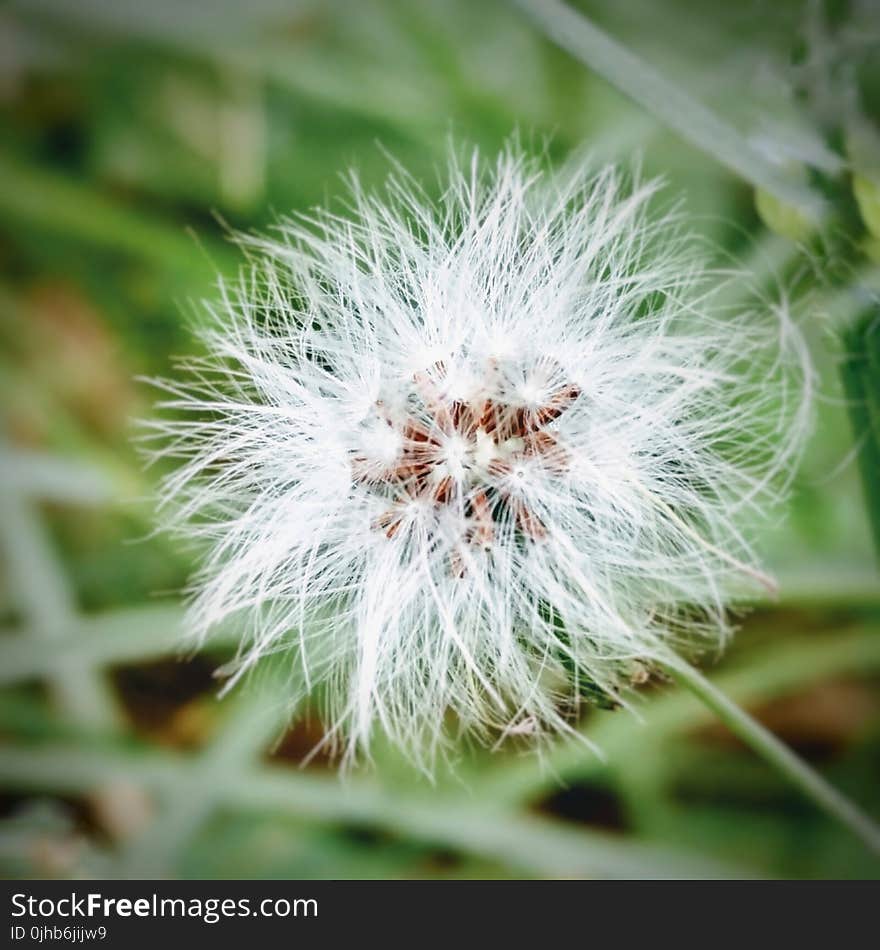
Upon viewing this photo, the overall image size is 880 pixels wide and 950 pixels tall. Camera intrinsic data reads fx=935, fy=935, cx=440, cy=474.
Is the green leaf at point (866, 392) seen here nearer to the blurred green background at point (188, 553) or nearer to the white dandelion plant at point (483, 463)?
the white dandelion plant at point (483, 463)

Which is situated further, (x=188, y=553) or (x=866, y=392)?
(x=188, y=553)

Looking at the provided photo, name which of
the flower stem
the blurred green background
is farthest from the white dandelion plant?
the blurred green background

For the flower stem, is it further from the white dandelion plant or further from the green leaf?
the green leaf

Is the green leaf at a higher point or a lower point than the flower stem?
higher

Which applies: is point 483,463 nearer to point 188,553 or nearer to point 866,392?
point 866,392

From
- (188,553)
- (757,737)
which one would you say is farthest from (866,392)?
(188,553)

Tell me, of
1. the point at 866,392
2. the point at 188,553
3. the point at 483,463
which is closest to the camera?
the point at 483,463
